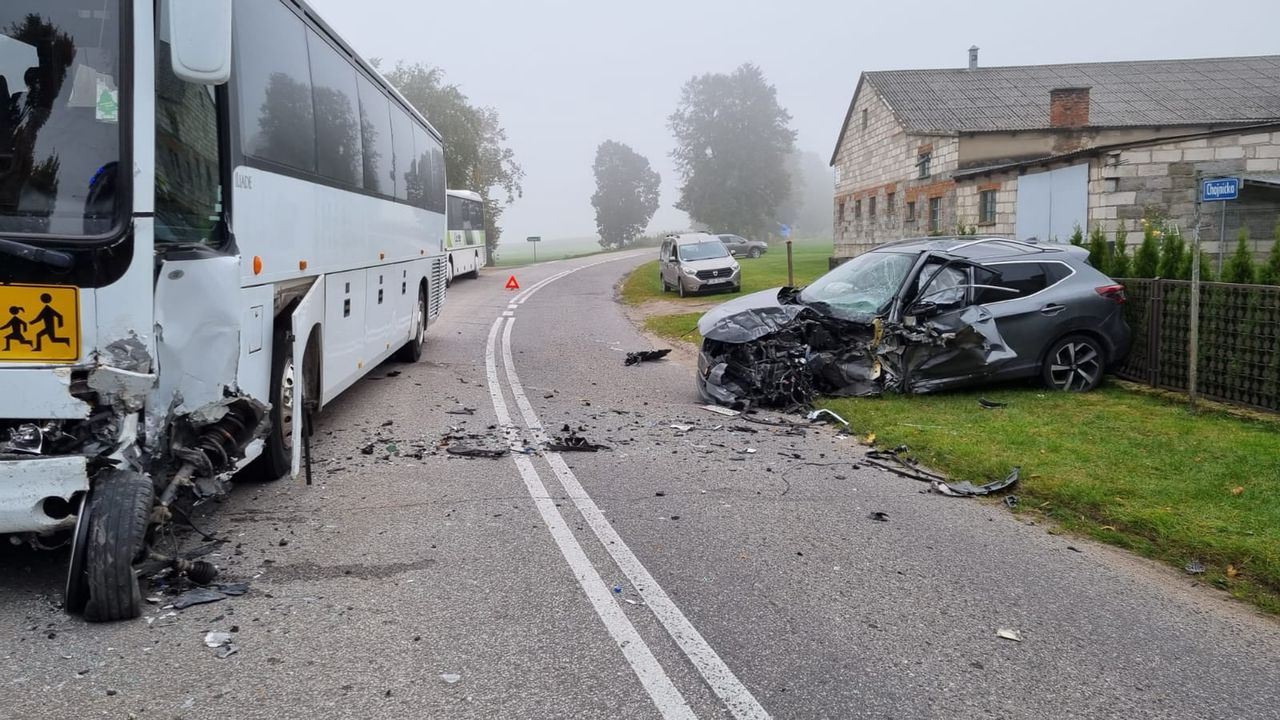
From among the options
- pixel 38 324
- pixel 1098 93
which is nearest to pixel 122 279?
pixel 38 324

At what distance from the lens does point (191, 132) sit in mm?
5156

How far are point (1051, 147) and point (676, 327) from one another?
1967cm

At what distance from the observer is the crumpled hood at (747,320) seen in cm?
1056

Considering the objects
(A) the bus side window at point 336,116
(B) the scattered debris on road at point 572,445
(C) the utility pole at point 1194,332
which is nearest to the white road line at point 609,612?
(B) the scattered debris on road at point 572,445

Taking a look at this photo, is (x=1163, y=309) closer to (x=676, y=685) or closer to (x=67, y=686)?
(x=676, y=685)

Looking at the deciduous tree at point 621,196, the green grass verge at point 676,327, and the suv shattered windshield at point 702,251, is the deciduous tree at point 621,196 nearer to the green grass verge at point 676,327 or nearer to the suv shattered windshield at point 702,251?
the suv shattered windshield at point 702,251

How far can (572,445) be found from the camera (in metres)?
8.23

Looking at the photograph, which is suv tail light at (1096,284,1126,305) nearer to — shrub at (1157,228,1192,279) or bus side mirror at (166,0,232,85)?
shrub at (1157,228,1192,279)

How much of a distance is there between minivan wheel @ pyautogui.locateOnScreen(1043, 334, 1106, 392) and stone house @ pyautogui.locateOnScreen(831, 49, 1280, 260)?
11.8 metres

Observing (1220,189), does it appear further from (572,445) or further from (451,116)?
(451,116)

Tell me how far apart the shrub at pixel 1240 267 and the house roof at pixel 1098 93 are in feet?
77.5

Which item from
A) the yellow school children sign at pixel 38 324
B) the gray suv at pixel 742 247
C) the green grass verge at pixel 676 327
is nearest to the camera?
the yellow school children sign at pixel 38 324

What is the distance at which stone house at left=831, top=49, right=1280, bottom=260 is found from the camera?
24.0 m

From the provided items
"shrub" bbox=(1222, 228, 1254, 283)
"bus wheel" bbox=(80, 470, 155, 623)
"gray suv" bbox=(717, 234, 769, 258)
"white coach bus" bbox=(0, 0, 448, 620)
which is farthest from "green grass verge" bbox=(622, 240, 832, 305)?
"bus wheel" bbox=(80, 470, 155, 623)
